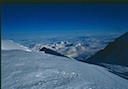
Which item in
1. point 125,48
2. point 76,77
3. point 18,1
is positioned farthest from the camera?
point 125,48

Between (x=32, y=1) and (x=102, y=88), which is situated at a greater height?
(x=32, y=1)

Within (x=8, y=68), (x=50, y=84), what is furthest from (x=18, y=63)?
(x=50, y=84)

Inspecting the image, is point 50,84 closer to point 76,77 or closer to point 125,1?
point 76,77

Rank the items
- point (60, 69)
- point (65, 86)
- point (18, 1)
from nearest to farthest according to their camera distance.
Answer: point (65, 86) < point (18, 1) < point (60, 69)

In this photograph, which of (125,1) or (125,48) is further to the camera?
(125,48)

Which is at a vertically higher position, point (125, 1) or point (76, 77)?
point (125, 1)

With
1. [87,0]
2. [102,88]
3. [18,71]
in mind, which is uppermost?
[87,0]

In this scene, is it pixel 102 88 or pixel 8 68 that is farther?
pixel 8 68

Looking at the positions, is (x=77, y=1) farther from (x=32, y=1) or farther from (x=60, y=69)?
(x=60, y=69)

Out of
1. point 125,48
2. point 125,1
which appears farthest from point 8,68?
point 125,48
